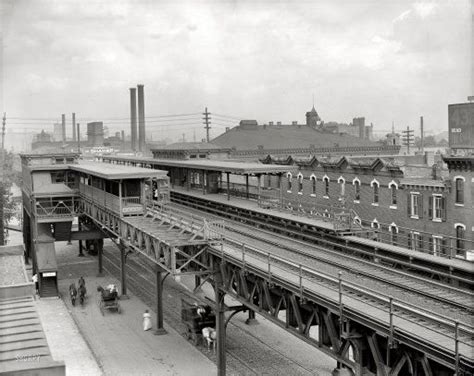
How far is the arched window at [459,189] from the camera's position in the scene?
39844 millimetres

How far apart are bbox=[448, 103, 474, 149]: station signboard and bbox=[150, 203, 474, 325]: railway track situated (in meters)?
30.0

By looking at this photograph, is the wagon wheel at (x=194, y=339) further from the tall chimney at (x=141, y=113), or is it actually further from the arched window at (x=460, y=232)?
the tall chimney at (x=141, y=113)

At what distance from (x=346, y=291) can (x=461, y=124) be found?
134ft

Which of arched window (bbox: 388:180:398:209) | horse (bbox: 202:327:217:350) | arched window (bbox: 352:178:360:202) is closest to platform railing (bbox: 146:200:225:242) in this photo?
horse (bbox: 202:327:217:350)

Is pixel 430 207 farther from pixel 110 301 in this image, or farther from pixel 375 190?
pixel 110 301

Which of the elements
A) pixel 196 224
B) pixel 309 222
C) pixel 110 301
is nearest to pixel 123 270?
pixel 110 301

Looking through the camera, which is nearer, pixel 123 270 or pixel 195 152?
pixel 123 270

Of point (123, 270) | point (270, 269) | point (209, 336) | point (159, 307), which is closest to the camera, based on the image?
point (270, 269)

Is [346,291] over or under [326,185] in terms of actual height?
under

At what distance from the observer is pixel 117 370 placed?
2545 centimetres

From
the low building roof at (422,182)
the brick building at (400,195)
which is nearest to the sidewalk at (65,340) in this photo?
the brick building at (400,195)

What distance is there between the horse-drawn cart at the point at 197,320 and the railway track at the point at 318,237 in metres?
5.66

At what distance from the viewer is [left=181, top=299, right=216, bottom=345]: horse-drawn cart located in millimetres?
28453

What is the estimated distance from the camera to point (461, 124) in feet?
176
